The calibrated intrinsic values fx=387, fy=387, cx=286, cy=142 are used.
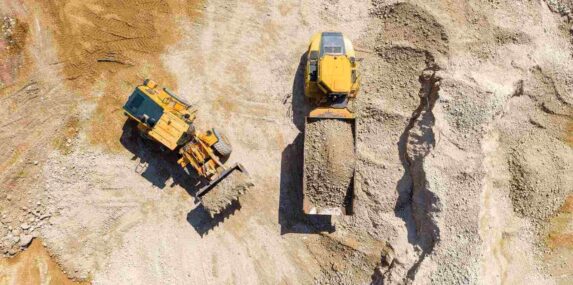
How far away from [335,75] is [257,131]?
362cm

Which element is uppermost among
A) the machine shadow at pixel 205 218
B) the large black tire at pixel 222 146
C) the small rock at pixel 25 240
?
the large black tire at pixel 222 146

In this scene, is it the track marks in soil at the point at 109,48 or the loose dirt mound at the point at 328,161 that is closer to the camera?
the loose dirt mound at the point at 328,161

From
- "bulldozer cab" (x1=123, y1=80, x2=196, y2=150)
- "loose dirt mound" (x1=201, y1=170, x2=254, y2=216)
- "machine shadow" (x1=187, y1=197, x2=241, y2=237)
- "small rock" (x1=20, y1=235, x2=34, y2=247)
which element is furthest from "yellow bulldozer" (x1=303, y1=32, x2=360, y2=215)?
"small rock" (x1=20, y1=235, x2=34, y2=247)

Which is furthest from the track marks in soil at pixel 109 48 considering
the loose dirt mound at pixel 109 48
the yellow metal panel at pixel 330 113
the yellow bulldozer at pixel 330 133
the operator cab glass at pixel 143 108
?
the yellow bulldozer at pixel 330 133

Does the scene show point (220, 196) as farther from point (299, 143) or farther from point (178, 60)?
point (178, 60)

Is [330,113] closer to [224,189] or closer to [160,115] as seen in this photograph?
[224,189]

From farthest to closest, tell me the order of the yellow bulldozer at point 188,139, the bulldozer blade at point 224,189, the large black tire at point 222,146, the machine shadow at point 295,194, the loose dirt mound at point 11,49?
the machine shadow at point 295,194 < the loose dirt mound at point 11,49 < the large black tire at point 222,146 < the bulldozer blade at point 224,189 < the yellow bulldozer at point 188,139

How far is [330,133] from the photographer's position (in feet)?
43.3

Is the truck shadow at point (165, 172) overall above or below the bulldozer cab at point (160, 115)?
below

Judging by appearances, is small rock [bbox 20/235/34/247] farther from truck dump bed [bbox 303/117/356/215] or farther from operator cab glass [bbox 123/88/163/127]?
truck dump bed [bbox 303/117/356/215]

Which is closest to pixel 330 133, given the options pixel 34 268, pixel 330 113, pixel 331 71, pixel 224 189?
pixel 330 113

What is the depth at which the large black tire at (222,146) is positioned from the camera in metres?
13.8

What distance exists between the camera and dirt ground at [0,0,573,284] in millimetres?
13312

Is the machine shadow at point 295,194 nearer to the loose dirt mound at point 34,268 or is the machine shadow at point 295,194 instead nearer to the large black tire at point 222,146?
the large black tire at point 222,146
